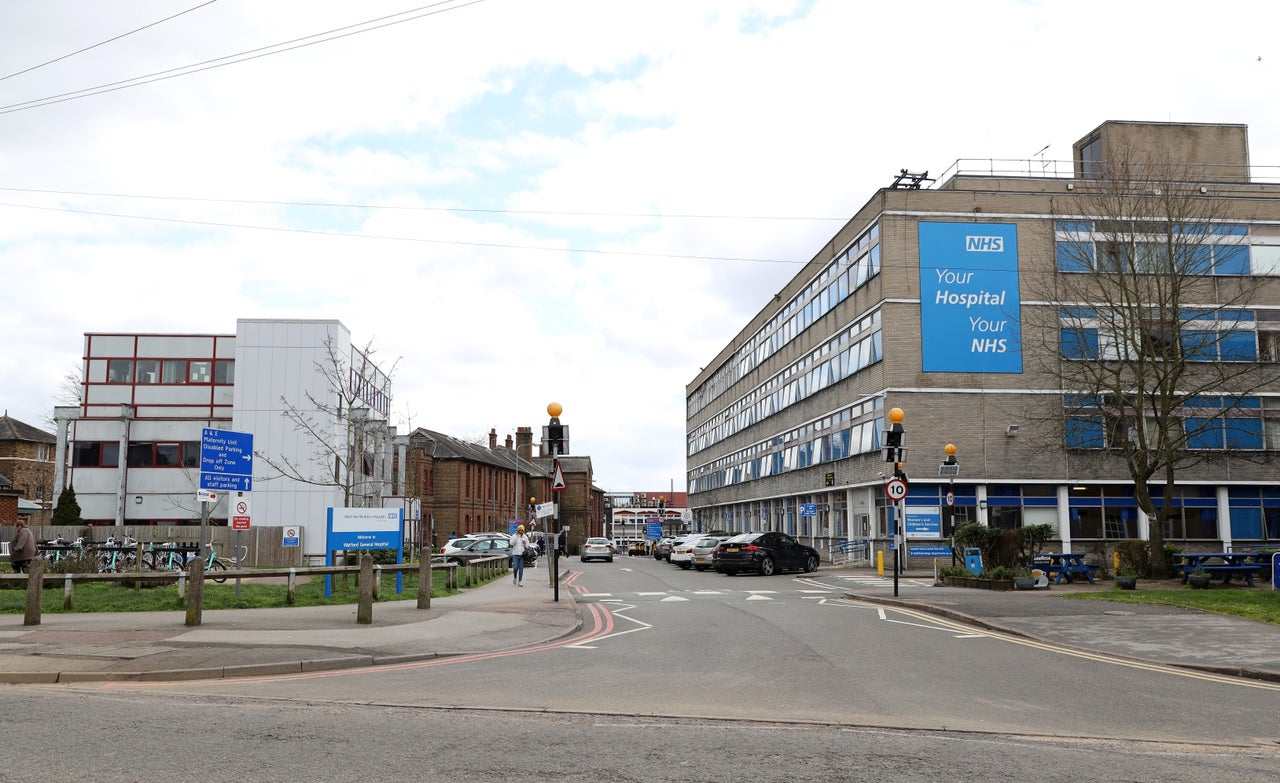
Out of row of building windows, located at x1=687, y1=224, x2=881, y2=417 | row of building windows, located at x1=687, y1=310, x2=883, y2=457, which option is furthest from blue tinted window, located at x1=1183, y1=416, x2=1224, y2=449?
row of building windows, located at x1=687, y1=224, x2=881, y2=417

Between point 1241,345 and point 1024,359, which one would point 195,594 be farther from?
point 1241,345

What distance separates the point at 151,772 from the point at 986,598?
60.1 feet

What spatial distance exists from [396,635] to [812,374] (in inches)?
1597

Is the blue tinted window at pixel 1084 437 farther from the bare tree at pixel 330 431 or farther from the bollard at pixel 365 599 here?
the bollard at pixel 365 599

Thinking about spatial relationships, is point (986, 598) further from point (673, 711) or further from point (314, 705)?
point (314, 705)

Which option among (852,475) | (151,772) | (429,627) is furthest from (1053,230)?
(151,772)

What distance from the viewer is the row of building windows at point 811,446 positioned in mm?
42438

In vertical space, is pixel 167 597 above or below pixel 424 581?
below

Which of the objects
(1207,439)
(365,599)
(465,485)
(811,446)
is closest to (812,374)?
(811,446)

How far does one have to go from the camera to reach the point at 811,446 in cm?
5188

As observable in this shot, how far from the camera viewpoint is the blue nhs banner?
1597 inches

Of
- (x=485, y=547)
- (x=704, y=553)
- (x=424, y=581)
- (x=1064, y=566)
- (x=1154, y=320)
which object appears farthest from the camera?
(x=704, y=553)

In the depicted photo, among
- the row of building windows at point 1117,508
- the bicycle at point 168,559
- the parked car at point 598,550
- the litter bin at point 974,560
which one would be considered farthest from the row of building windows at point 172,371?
the litter bin at point 974,560

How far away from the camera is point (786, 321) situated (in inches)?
2340
